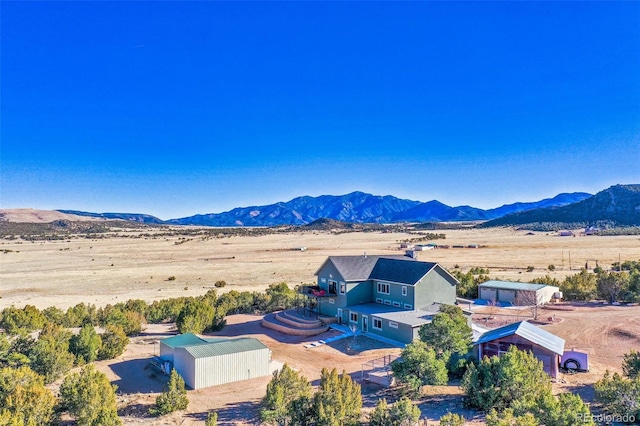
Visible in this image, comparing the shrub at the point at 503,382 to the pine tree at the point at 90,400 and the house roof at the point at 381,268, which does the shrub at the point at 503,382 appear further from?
the pine tree at the point at 90,400

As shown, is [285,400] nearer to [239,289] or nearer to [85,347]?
[85,347]

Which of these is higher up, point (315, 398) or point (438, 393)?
point (315, 398)

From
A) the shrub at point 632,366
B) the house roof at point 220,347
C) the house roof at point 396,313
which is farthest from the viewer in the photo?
the house roof at point 396,313

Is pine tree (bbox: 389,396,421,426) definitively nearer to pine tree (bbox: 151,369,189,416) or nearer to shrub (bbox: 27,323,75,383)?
pine tree (bbox: 151,369,189,416)

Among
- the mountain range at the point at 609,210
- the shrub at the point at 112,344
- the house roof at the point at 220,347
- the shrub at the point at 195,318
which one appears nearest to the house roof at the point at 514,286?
the shrub at the point at 195,318

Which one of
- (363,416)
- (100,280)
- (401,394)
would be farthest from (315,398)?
(100,280)

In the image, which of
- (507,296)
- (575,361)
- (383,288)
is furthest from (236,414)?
(507,296)

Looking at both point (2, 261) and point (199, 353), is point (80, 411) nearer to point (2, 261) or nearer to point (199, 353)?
point (199, 353)
